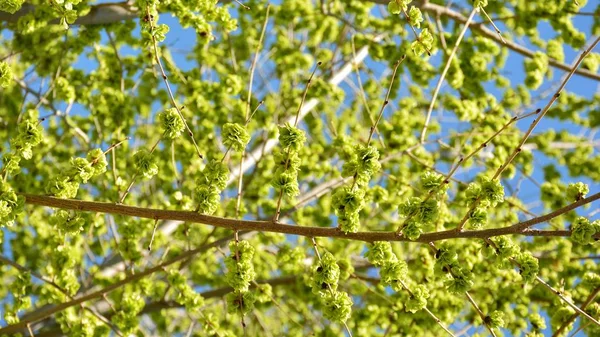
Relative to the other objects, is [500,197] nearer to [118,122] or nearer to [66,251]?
[66,251]

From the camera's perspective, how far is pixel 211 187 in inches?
144

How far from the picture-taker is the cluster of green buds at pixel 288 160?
139 inches

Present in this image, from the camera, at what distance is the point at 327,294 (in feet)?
12.2

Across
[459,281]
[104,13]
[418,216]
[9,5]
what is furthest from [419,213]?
[104,13]

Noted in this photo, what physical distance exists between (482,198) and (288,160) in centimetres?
105

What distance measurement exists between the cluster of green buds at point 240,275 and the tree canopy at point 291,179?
0.6 inches

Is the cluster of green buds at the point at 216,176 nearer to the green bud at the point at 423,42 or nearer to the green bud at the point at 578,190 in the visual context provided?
the green bud at the point at 423,42

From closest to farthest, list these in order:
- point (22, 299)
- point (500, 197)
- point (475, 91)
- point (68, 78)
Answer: point (500, 197), point (22, 299), point (68, 78), point (475, 91)

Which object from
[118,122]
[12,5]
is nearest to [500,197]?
[12,5]

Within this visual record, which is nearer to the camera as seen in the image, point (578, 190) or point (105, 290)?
point (578, 190)

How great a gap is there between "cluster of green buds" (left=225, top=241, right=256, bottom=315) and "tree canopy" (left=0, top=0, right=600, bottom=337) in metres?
0.02

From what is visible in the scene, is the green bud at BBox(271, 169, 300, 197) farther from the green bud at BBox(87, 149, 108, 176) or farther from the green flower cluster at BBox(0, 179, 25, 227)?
the green flower cluster at BBox(0, 179, 25, 227)

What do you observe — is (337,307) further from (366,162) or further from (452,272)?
(366,162)

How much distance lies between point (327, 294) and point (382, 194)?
141 cm
